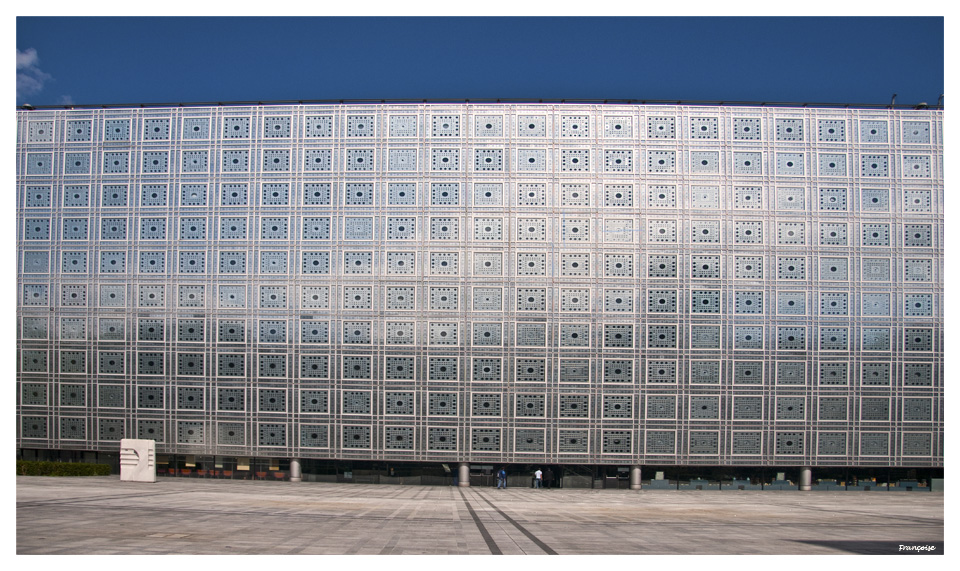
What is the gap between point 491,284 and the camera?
17.2 metres

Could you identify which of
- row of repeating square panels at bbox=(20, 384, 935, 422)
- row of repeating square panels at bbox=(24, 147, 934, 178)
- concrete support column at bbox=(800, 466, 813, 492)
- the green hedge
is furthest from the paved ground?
row of repeating square panels at bbox=(24, 147, 934, 178)

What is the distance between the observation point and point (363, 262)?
17.3 metres

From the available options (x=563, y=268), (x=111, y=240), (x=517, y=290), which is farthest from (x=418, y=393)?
(x=111, y=240)

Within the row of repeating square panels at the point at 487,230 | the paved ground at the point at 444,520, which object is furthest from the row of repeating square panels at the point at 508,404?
the row of repeating square panels at the point at 487,230

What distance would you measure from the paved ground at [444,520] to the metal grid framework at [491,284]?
6.30 ft

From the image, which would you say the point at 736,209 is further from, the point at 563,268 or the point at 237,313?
the point at 237,313

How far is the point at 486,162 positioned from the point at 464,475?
389 inches

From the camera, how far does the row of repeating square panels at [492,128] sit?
686 inches

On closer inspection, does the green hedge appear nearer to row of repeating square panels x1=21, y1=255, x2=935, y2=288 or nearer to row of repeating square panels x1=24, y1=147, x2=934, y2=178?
row of repeating square panels x1=21, y1=255, x2=935, y2=288

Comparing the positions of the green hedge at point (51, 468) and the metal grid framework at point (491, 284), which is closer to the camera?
the metal grid framework at point (491, 284)

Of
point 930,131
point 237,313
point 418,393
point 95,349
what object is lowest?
point 418,393

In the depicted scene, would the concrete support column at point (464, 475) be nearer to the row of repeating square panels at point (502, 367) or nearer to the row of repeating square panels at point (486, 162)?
the row of repeating square panels at point (502, 367)

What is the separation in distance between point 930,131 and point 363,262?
18.3 meters
